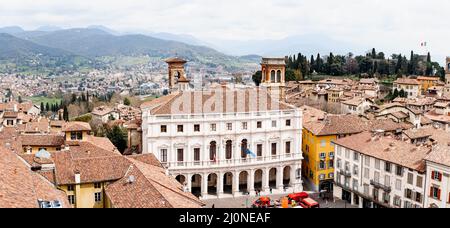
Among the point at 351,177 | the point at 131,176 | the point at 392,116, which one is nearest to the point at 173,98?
the point at 351,177

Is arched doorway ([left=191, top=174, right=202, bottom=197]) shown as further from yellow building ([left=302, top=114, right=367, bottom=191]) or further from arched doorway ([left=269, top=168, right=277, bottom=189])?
yellow building ([left=302, top=114, right=367, bottom=191])

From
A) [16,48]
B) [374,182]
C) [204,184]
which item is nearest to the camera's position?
[374,182]

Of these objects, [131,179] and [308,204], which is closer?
[131,179]

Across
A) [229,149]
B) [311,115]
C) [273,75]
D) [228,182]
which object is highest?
[273,75]

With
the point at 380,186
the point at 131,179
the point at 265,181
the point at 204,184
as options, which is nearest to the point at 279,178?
the point at 265,181

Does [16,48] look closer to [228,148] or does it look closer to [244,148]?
[228,148]

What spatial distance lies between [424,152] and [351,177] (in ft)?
23.7

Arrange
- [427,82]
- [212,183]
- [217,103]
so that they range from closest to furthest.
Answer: [217,103] < [212,183] < [427,82]

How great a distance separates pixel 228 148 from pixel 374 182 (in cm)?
1353

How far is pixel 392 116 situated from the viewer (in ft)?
200

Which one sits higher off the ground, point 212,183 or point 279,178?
point 279,178

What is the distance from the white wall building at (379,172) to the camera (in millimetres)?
32688

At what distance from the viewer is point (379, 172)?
118ft

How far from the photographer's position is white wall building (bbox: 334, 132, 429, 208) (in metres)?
32.7
